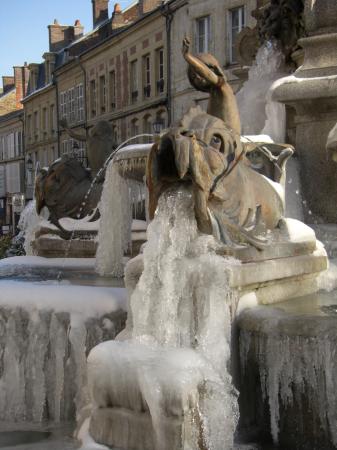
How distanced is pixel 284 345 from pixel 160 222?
1.06m

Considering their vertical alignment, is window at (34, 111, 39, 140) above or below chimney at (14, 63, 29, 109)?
below

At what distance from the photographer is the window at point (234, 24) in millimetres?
26406

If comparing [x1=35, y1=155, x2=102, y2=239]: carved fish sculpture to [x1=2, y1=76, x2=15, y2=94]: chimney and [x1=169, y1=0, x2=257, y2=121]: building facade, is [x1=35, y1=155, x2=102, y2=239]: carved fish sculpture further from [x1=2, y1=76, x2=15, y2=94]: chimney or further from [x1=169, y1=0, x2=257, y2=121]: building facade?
[x1=2, y1=76, x2=15, y2=94]: chimney

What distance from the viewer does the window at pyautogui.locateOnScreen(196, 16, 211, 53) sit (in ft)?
92.0

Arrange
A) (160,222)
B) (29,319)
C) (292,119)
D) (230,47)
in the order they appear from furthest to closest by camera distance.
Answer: (230,47), (292,119), (29,319), (160,222)

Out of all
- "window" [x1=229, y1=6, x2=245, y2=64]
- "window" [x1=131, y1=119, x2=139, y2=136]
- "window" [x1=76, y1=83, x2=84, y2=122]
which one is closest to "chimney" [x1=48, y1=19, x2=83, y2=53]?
"window" [x1=76, y1=83, x2=84, y2=122]

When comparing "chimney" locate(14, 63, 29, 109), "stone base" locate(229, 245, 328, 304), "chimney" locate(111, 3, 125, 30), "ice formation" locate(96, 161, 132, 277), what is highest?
"chimney" locate(14, 63, 29, 109)

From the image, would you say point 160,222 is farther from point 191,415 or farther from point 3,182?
point 3,182

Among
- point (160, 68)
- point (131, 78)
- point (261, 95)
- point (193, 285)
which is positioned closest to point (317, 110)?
point (261, 95)

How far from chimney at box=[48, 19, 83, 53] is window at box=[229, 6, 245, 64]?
974 inches

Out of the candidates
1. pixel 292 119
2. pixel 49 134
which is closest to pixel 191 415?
pixel 292 119

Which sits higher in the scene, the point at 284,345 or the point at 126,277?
the point at 126,277

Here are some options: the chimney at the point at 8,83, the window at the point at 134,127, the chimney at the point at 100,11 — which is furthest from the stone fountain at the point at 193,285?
the chimney at the point at 8,83

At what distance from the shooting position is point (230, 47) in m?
26.8
